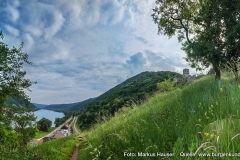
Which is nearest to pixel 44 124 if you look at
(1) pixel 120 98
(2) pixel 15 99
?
(1) pixel 120 98

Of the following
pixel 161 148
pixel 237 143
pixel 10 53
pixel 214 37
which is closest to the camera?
pixel 237 143

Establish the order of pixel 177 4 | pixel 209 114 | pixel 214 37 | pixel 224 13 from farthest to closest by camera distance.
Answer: pixel 177 4
pixel 214 37
pixel 224 13
pixel 209 114

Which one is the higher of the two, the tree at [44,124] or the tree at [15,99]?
the tree at [15,99]

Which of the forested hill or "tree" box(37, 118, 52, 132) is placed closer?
the forested hill

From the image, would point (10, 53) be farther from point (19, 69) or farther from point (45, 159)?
point (45, 159)

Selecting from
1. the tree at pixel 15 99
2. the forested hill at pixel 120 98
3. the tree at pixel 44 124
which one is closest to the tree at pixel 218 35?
the forested hill at pixel 120 98

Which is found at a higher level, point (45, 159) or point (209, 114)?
point (209, 114)

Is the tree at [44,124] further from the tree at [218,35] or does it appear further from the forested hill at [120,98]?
the tree at [218,35]

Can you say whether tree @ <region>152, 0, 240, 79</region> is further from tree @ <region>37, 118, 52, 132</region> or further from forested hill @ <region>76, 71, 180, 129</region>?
tree @ <region>37, 118, 52, 132</region>

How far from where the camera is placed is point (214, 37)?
1241 centimetres

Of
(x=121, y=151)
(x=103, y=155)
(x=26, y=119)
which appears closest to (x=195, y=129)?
(x=121, y=151)

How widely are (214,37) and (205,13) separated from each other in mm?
1970

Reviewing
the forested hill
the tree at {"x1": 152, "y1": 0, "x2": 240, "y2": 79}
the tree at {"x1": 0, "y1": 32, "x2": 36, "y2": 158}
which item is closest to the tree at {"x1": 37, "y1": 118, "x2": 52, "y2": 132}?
the forested hill

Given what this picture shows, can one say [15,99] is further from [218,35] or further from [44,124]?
[44,124]
